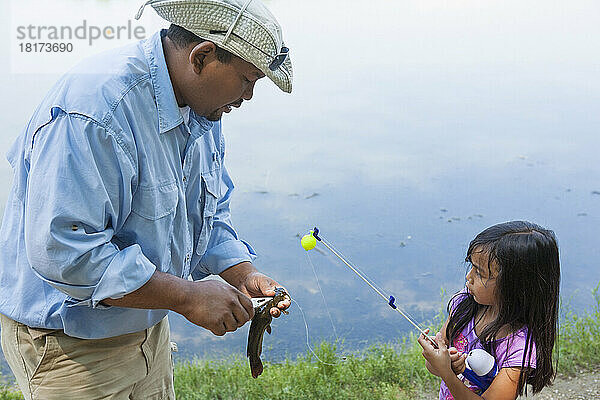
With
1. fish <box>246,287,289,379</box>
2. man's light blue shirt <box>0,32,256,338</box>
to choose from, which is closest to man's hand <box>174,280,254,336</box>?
man's light blue shirt <box>0,32,256,338</box>

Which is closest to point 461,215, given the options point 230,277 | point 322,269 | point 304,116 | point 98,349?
point 322,269

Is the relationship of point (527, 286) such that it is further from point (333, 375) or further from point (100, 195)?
point (333, 375)

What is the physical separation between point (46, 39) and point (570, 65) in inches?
173

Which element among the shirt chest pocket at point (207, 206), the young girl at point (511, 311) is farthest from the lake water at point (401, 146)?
the shirt chest pocket at point (207, 206)

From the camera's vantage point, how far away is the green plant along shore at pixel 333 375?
3246 millimetres

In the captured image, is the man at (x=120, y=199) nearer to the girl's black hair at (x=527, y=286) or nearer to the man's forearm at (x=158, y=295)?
the man's forearm at (x=158, y=295)

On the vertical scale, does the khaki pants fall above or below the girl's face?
below

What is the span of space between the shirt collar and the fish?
619mm

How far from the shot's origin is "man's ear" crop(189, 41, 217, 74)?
5.39 feet

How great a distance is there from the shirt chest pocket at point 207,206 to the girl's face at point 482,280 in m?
0.83

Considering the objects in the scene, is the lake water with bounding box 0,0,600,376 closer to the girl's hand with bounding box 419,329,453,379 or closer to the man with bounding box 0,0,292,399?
the girl's hand with bounding box 419,329,453,379

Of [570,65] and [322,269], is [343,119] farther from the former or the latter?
[570,65]

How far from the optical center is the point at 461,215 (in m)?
4.76

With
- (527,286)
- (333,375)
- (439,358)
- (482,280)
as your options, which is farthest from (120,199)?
(333,375)
